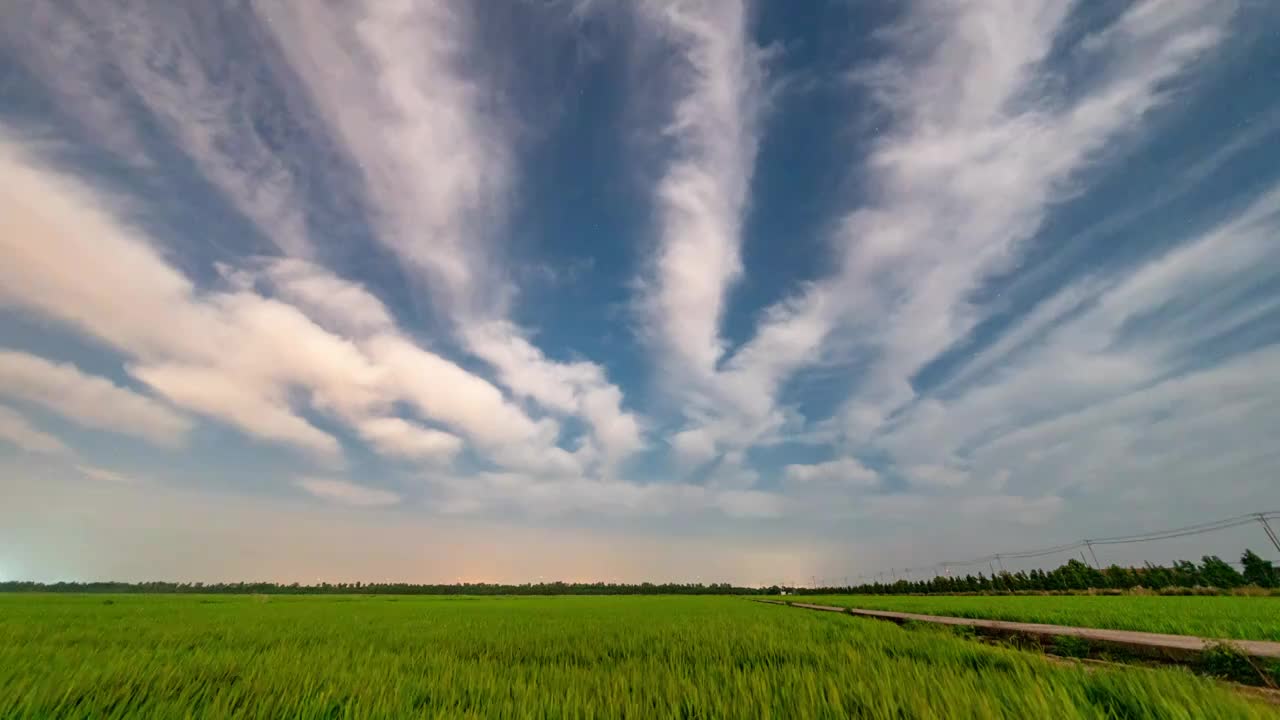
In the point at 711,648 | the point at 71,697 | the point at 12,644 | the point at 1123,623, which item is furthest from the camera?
the point at 1123,623

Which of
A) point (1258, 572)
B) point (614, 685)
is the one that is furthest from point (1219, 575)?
point (614, 685)

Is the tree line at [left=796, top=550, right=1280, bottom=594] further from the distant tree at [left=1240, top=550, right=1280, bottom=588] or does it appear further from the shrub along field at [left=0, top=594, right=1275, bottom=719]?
the shrub along field at [left=0, top=594, right=1275, bottom=719]

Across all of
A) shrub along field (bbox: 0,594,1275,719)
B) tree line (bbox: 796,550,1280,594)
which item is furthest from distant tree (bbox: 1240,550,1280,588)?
shrub along field (bbox: 0,594,1275,719)

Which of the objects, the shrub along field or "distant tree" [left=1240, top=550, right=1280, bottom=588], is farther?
"distant tree" [left=1240, top=550, right=1280, bottom=588]

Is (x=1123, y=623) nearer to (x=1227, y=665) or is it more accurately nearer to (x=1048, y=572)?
(x=1227, y=665)

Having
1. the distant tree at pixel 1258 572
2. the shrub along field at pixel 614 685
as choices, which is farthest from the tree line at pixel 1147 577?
the shrub along field at pixel 614 685

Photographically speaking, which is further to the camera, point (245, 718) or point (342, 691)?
point (342, 691)

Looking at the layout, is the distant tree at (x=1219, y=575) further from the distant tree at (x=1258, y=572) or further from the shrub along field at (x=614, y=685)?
the shrub along field at (x=614, y=685)

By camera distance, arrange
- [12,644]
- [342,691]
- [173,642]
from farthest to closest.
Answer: [173,642]
[12,644]
[342,691]

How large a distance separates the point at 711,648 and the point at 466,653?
2.91 metres

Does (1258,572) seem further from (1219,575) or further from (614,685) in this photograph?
(614,685)

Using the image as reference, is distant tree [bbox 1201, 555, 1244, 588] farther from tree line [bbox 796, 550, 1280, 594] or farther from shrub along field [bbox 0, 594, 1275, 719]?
shrub along field [bbox 0, 594, 1275, 719]

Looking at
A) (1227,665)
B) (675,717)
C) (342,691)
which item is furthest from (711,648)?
(1227,665)

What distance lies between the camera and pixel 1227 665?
3.49m
